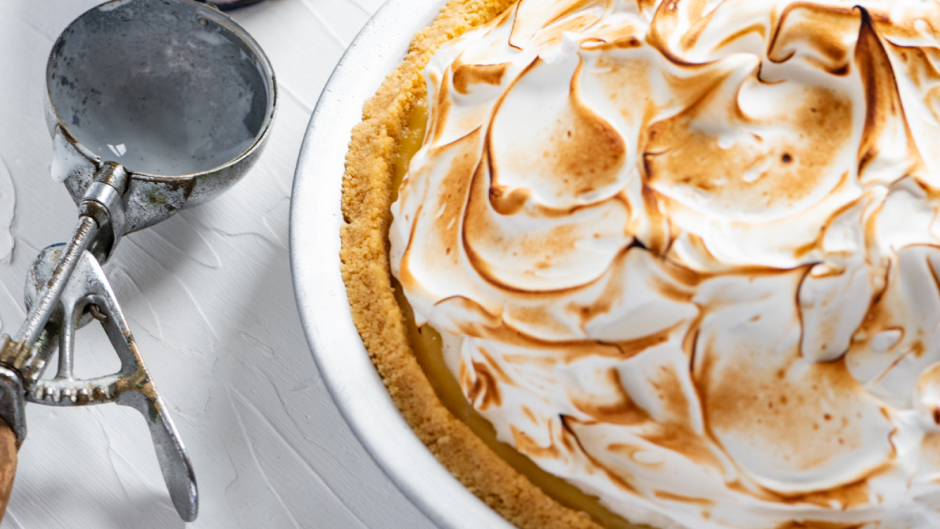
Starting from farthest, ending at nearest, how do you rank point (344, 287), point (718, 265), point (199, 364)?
1. point (199, 364)
2. point (344, 287)
3. point (718, 265)

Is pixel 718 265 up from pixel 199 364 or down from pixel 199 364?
up

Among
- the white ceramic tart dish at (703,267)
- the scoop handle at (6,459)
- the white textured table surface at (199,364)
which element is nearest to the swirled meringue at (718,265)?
the white ceramic tart dish at (703,267)

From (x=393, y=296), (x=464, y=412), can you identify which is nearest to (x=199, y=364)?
(x=393, y=296)

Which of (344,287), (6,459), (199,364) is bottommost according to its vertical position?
(199,364)

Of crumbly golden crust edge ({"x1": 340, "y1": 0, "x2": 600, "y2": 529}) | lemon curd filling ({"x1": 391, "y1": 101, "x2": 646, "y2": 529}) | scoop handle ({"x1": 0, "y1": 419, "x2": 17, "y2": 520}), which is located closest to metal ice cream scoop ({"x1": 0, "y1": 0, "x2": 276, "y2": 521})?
scoop handle ({"x1": 0, "y1": 419, "x2": 17, "y2": 520})

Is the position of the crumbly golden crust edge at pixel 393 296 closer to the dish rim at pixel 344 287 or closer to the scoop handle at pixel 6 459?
the dish rim at pixel 344 287

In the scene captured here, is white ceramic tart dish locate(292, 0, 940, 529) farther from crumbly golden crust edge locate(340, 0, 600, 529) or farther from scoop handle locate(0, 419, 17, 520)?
scoop handle locate(0, 419, 17, 520)

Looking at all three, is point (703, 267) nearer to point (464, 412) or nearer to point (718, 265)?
point (718, 265)

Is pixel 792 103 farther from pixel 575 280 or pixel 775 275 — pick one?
pixel 575 280

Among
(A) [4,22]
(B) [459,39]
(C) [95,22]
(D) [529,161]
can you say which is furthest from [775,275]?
(A) [4,22]
